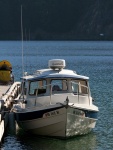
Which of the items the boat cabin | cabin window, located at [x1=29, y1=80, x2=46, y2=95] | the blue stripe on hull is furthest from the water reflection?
cabin window, located at [x1=29, y1=80, x2=46, y2=95]

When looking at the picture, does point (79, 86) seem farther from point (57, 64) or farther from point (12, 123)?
point (12, 123)

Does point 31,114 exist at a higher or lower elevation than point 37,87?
lower

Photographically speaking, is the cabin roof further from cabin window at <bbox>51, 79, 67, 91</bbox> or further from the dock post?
the dock post

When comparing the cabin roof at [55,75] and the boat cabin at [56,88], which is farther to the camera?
the cabin roof at [55,75]

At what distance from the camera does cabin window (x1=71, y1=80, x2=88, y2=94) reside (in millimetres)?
28422

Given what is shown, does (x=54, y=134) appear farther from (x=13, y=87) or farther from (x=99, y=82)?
(x=99, y=82)

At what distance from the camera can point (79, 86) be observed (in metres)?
28.5

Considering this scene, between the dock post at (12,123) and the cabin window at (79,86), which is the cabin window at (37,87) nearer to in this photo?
the cabin window at (79,86)

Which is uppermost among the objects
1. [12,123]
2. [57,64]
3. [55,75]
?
[57,64]

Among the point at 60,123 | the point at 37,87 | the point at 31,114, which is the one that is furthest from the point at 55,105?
the point at 37,87

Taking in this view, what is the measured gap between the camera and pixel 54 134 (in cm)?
2728

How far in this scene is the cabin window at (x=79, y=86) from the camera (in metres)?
28.4

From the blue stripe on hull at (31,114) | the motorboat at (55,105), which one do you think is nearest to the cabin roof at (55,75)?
the motorboat at (55,105)

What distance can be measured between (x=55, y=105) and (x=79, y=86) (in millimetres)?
2543
